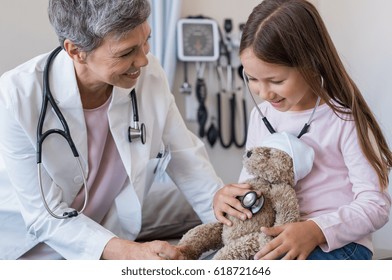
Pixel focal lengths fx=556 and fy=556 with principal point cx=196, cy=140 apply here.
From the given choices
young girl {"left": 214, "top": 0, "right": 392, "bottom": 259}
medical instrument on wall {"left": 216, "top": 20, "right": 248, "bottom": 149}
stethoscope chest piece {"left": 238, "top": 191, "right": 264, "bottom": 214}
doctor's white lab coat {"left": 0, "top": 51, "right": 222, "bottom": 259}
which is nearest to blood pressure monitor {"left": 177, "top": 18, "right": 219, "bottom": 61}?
medical instrument on wall {"left": 216, "top": 20, "right": 248, "bottom": 149}

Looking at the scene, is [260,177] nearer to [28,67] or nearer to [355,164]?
[355,164]

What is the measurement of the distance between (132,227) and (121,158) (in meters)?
0.18

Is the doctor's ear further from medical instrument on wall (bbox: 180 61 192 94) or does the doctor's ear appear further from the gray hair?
medical instrument on wall (bbox: 180 61 192 94)

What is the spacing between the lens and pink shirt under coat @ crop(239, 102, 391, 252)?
0.97 meters

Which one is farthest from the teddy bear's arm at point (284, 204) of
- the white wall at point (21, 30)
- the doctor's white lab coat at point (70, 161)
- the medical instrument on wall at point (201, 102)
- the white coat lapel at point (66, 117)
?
the medical instrument on wall at point (201, 102)

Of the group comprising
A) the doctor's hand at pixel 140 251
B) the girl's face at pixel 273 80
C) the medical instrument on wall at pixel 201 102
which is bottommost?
the medical instrument on wall at pixel 201 102

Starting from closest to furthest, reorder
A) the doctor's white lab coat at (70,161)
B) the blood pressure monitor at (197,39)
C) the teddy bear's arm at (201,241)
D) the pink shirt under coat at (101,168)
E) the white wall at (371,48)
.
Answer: the teddy bear's arm at (201,241)
the doctor's white lab coat at (70,161)
the pink shirt under coat at (101,168)
the white wall at (371,48)
the blood pressure monitor at (197,39)

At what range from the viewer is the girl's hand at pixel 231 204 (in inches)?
39.3

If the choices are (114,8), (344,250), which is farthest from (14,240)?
(344,250)

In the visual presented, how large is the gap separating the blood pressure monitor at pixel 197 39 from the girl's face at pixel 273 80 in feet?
3.89

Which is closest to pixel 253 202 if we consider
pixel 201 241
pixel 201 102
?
pixel 201 241

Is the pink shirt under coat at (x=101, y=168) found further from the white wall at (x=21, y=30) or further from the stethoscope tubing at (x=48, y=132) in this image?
the white wall at (x=21, y=30)

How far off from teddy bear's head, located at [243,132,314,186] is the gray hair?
1.14 ft

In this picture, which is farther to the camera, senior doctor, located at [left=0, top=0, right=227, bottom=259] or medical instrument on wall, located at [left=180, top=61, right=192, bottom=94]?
medical instrument on wall, located at [left=180, top=61, right=192, bottom=94]
